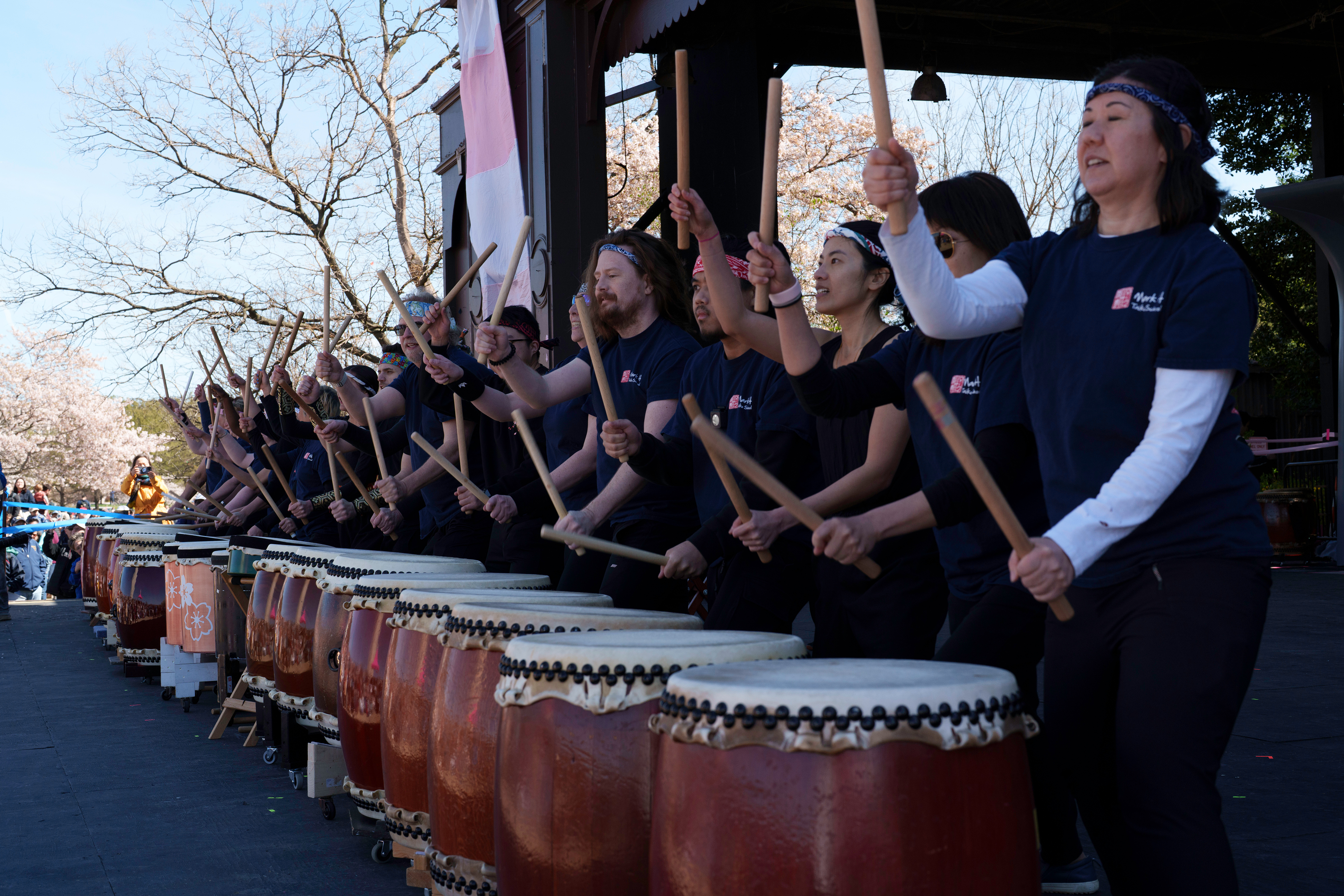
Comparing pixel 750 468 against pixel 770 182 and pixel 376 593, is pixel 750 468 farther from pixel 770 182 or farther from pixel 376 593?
pixel 376 593

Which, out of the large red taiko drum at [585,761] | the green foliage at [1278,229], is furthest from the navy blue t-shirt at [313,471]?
the green foliage at [1278,229]

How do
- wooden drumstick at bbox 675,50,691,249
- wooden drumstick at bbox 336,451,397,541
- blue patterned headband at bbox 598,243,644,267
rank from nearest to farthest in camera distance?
wooden drumstick at bbox 675,50,691,249, blue patterned headband at bbox 598,243,644,267, wooden drumstick at bbox 336,451,397,541

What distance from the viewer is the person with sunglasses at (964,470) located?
2168mm

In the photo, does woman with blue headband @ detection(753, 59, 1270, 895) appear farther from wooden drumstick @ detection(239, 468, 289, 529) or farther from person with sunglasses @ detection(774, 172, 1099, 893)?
wooden drumstick @ detection(239, 468, 289, 529)

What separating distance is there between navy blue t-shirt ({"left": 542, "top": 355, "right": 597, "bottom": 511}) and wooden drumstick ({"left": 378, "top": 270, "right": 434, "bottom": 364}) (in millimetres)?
442

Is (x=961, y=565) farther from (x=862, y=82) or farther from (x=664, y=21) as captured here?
(x=862, y=82)

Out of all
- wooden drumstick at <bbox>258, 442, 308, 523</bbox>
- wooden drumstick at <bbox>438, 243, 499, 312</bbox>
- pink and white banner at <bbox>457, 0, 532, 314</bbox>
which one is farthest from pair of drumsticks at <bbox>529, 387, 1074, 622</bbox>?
pink and white banner at <bbox>457, 0, 532, 314</bbox>

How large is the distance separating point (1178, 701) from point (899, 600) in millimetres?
954

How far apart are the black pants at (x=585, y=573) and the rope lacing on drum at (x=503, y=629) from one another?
119 centimetres

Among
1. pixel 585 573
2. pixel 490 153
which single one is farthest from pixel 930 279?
pixel 490 153

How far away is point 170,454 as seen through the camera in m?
40.5

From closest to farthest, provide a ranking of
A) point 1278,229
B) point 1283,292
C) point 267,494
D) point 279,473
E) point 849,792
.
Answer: point 849,792
point 279,473
point 267,494
point 1283,292
point 1278,229

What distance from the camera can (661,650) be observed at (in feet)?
6.61

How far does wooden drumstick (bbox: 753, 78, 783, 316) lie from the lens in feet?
7.32
